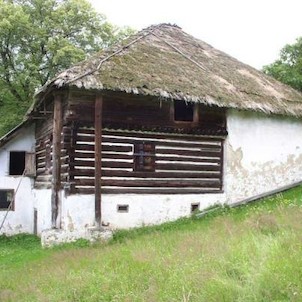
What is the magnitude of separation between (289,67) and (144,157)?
42.5 ft

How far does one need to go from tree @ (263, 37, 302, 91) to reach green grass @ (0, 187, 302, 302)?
14.6m

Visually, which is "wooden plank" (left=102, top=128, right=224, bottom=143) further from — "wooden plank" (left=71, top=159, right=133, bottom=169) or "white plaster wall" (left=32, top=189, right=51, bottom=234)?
"white plaster wall" (left=32, top=189, right=51, bottom=234)

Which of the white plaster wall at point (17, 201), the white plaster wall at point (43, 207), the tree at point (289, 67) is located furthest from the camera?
the tree at point (289, 67)

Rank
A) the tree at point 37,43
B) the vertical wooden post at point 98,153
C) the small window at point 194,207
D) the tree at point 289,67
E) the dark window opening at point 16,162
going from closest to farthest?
the vertical wooden post at point 98,153 < the small window at point 194,207 < the dark window opening at point 16,162 < the tree at point 289,67 < the tree at point 37,43

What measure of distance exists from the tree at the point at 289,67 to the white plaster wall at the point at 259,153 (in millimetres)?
6362

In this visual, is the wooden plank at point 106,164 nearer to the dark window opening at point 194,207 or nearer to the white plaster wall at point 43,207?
the white plaster wall at point 43,207

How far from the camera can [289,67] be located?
24516mm

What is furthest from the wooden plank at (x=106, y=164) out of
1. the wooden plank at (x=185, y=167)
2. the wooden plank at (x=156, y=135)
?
the wooden plank at (x=185, y=167)

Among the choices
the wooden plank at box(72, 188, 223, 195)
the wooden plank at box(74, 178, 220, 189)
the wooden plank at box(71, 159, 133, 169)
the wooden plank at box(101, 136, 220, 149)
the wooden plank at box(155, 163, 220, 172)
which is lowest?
the wooden plank at box(72, 188, 223, 195)

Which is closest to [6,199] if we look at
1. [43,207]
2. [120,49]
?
[43,207]

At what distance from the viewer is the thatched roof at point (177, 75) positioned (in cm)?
1320

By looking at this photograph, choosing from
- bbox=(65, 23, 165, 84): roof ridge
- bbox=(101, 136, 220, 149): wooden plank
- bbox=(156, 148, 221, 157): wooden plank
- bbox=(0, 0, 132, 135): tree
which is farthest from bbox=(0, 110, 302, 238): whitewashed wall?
bbox=(0, 0, 132, 135): tree

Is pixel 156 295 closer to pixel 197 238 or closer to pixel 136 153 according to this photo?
pixel 197 238

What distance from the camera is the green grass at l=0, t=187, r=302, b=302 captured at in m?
5.59
